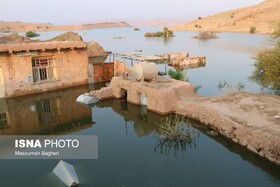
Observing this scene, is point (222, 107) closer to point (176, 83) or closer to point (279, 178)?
point (176, 83)

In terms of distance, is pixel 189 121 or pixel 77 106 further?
pixel 77 106

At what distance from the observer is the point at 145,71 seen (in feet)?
71.1

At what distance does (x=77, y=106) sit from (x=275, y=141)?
48.1 feet

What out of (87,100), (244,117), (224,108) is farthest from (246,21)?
(244,117)

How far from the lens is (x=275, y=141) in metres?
12.9

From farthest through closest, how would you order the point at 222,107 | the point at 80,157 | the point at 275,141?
the point at 222,107 < the point at 80,157 < the point at 275,141

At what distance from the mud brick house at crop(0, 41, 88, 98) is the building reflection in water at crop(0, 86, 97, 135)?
3.01 feet

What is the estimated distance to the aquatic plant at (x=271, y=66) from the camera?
2053cm

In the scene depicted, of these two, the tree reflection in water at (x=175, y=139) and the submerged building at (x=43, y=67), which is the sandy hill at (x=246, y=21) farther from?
the tree reflection in water at (x=175, y=139)

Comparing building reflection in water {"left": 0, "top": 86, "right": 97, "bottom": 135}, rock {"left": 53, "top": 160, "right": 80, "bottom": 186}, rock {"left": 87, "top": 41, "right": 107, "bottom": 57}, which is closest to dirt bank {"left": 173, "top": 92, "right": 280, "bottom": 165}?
building reflection in water {"left": 0, "top": 86, "right": 97, "bottom": 135}

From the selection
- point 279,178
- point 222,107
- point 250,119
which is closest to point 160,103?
point 222,107

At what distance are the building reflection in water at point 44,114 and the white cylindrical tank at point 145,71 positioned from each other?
475cm

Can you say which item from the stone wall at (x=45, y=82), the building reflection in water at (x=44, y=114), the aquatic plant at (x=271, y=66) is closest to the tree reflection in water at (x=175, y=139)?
the building reflection in water at (x=44, y=114)

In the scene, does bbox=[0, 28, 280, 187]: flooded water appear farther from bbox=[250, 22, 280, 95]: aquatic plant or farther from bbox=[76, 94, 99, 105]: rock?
bbox=[250, 22, 280, 95]: aquatic plant
